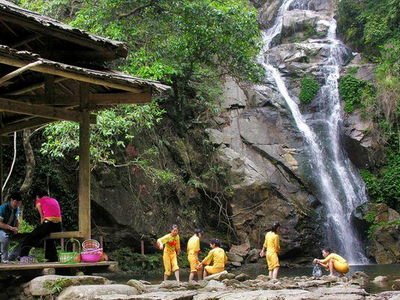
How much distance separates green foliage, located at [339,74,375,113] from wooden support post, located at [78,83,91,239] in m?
19.7

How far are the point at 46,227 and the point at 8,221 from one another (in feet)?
2.21

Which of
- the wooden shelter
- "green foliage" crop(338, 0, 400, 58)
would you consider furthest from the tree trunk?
"green foliage" crop(338, 0, 400, 58)

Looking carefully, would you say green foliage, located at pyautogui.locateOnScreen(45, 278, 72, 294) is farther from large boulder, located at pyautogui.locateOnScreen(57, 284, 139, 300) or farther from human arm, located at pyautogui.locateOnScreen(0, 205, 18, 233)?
human arm, located at pyautogui.locateOnScreen(0, 205, 18, 233)

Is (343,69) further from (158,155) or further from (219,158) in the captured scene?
(158,155)

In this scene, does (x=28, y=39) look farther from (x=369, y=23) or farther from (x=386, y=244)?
(x=369, y=23)

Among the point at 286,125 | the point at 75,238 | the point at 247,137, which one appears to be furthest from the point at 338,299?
the point at 286,125

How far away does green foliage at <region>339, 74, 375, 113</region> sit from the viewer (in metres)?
27.0

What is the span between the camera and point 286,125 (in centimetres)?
2612

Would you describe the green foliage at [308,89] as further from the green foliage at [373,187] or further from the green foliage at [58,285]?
the green foliage at [58,285]

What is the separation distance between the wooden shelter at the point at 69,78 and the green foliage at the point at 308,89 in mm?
19273

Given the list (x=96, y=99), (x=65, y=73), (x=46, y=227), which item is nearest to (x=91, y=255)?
(x=46, y=227)

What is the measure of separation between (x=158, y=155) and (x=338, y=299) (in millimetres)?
14018

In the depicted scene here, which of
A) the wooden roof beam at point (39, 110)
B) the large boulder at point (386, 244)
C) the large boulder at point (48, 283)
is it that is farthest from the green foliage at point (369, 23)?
the large boulder at point (48, 283)

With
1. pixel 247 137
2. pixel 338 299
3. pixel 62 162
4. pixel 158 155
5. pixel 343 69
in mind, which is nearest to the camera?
pixel 338 299
